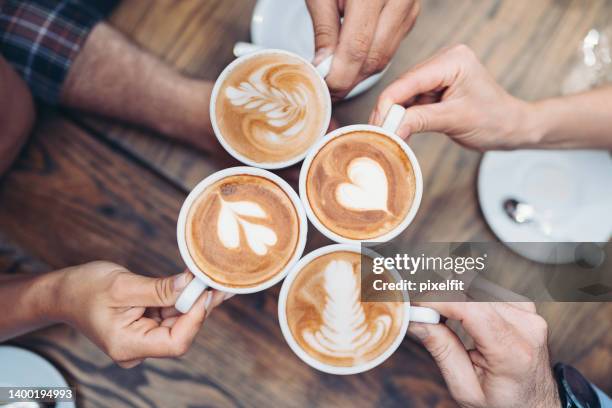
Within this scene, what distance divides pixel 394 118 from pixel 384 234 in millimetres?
213

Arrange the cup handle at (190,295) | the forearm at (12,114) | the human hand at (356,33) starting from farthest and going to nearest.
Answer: the forearm at (12,114) → the human hand at (356,33) → the cup handle at (190,295)

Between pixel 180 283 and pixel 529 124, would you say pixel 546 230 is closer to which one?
pixel 529 124

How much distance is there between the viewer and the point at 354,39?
0.97 m

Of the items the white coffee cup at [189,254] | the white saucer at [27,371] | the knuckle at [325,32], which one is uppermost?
the knuckle at [325,32]

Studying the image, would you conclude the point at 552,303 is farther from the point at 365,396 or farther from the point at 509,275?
the point at 365,396

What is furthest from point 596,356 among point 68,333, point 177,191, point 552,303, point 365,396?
point 68,333

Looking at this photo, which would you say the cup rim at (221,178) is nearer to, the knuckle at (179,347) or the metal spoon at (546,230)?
the knuckle at (179,347)

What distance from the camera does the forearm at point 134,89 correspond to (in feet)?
3.85

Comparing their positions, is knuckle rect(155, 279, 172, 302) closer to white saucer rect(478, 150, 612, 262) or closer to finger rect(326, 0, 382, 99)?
finger rect(326, 0, 382, 99)

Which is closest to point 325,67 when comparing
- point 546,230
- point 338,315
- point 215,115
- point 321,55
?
point 321,55

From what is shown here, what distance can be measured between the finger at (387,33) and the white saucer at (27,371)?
90cm

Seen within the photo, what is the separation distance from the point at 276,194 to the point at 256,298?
0.29 metres

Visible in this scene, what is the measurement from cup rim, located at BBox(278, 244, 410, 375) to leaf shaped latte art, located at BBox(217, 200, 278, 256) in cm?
7

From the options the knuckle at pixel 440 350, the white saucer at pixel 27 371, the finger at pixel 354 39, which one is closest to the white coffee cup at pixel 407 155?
the finger at pixel 354 39
